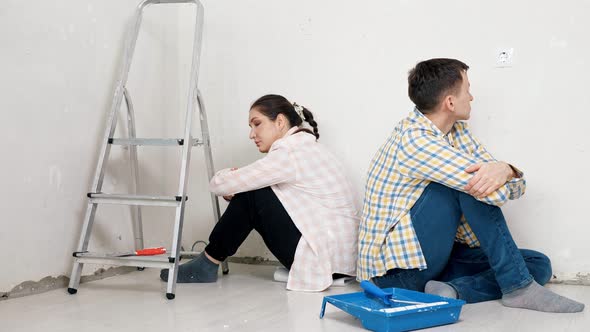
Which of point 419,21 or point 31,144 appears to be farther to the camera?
point 419,21

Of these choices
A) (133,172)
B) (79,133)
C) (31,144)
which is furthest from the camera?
(133,172)

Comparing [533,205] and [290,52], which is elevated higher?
[290,52]

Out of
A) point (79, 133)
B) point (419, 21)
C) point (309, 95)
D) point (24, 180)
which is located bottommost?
point (24, 180)

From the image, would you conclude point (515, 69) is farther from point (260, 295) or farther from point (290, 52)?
point (260, 295)

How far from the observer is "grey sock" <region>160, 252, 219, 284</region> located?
2.54m

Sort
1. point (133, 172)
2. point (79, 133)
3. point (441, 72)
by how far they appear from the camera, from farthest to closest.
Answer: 1. point (133, 172)
2. point (79, 133)
3. point (441, 72)

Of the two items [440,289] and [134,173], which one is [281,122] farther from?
[440,289]

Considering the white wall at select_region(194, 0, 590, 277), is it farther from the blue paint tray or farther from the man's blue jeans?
the blue paint tray

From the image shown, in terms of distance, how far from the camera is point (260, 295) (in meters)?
2.29

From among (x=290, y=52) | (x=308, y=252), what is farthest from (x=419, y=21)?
(x=308, y=252)

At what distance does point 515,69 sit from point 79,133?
1727mm

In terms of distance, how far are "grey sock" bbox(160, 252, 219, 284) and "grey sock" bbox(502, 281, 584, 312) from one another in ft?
3.75

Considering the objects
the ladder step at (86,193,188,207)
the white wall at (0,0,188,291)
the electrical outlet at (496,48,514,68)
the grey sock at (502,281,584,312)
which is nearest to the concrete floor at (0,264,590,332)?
the grey sock at (502,281,584,312)

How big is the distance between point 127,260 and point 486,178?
4.22 ft
